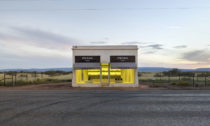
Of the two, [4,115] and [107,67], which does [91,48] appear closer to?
[107,67]

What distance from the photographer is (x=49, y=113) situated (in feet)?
21.4

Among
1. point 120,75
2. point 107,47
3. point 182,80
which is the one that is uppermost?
point 107,47

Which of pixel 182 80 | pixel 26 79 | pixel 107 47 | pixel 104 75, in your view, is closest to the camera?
pixel 107 47

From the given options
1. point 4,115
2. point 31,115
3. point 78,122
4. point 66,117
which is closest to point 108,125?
point 78,122

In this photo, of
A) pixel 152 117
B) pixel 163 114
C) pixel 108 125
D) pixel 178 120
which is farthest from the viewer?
pixel 163 114

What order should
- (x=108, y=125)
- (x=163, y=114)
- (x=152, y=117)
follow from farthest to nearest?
(x=163, y=114), (x=152, y=117), (x=108, y=125)

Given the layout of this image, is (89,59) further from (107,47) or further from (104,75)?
(104,75)

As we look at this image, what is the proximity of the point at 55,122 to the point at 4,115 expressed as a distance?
2.74 metres

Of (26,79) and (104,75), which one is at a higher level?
(104,75)

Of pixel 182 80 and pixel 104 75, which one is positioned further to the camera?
pixel 182 80

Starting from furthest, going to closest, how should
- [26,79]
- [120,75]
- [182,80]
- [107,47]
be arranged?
1. [26,79]
2. [182,80]
3. [120,75]
4. [107,47]

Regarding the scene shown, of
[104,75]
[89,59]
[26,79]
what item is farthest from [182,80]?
[26,79]

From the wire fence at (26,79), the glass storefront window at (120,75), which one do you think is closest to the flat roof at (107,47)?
the glass storefront window at (120,75)

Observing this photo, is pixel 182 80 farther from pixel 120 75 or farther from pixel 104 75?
pixel 104 75
